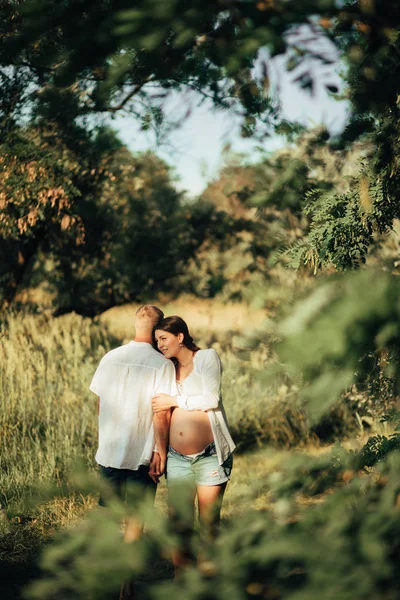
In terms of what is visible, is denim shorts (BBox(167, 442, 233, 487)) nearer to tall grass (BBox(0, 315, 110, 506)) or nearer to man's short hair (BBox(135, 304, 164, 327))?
man's short hair (BBox(135, 304, 164, 327))

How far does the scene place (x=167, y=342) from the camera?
4.31 metres

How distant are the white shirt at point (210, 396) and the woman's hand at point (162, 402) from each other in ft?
0.14

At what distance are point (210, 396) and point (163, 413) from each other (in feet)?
1.17

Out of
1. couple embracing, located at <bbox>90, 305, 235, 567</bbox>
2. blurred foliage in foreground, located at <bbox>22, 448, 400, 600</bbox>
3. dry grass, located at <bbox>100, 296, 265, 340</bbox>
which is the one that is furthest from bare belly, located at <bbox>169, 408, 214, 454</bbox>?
dry grass, located at <bbox>100, 296, 265, 340</bbox>

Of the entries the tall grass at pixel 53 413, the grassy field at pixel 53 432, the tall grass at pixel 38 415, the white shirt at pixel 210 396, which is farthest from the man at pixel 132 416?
the tall grass at pixel 38 415

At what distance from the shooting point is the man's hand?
4195mm

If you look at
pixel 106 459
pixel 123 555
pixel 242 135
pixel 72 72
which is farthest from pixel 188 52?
pixel 106 459

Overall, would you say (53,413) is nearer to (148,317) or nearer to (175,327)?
(148,317)

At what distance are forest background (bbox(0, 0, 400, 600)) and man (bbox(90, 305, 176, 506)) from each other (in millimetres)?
369

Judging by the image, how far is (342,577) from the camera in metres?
1.30

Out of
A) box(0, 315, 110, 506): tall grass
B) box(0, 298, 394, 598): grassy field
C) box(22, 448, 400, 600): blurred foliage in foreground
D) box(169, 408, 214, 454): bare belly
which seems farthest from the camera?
box(0, 315, 110, 506): tall grass

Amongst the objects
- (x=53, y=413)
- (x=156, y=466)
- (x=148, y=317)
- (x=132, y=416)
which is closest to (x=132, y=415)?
(x=132, y=416)

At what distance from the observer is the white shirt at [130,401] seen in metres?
4.24

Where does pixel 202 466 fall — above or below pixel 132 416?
below
